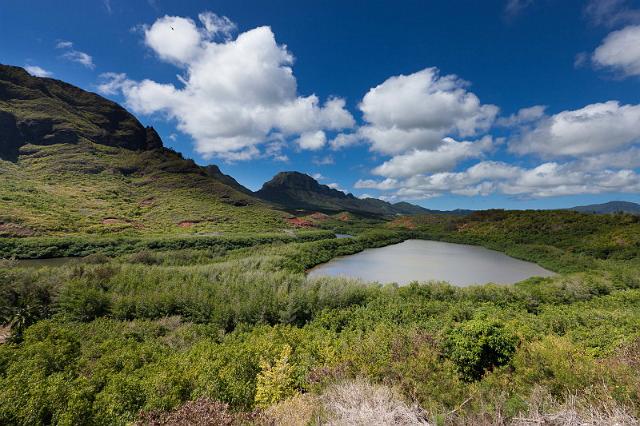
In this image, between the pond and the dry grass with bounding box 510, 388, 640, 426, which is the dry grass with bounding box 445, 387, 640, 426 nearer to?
the dry grass with bounding box 510, 388, 640, 426

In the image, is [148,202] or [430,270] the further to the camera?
[148,202]

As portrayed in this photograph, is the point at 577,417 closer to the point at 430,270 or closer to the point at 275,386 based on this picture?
the point at 275,386

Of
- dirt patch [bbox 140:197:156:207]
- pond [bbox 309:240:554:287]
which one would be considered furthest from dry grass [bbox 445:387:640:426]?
dirt patch [bbox 140:197:156:207]

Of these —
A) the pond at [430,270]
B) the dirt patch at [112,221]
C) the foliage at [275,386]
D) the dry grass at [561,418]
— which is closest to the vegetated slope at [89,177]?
the dirt patch at [112,221]

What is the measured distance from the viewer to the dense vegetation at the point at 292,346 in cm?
838

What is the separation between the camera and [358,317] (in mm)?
21984

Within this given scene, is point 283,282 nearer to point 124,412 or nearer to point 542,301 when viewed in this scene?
point 124,412

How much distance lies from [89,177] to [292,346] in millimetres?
106024

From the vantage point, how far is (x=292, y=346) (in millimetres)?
14641

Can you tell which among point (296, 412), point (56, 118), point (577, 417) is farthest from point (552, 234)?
point (56, 118)

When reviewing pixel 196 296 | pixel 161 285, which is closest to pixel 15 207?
pixel 161 285

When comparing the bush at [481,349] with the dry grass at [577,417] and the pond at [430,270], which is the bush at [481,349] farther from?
the pond at [430,270]

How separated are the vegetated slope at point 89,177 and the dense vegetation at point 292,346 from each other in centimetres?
3139

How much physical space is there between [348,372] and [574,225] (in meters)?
91.4
